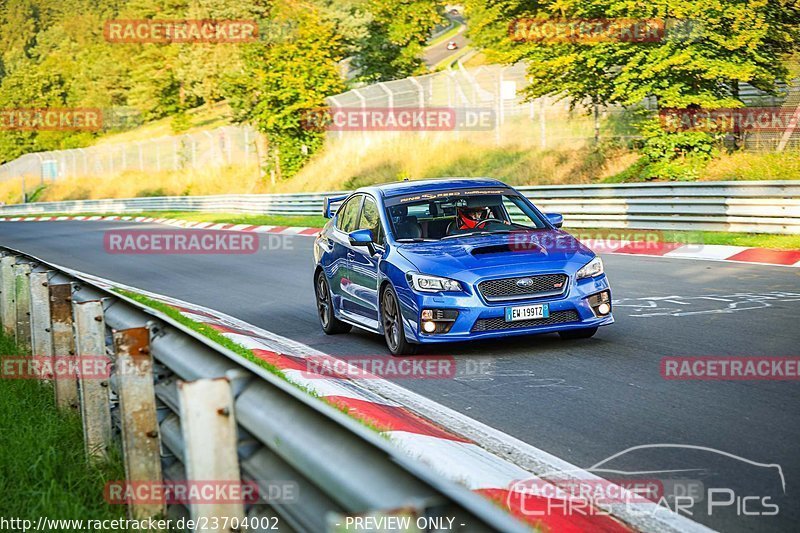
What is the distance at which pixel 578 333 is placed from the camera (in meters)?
10.9

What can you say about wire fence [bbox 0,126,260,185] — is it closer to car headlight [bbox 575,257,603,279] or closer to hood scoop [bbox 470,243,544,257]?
hood scoop [bbox 470,243,544,257]

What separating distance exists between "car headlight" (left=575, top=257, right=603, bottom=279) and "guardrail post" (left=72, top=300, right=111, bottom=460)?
5.21 meters

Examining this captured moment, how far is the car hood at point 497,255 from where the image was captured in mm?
10234

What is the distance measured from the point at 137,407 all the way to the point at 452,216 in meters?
6.81

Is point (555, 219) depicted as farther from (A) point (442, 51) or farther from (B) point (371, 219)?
(A) point (442, 51)

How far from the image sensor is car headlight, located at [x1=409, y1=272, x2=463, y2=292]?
33.4ft

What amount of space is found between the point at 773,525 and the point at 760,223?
15022mm

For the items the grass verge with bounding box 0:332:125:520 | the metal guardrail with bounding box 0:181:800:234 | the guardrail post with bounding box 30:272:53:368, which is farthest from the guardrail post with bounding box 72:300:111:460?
the metal guardrail with bounding box 0:181:800:234
